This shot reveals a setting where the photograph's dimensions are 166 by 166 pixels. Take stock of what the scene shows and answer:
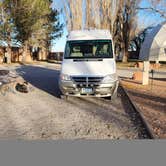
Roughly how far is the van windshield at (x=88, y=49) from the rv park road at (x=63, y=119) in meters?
1.70

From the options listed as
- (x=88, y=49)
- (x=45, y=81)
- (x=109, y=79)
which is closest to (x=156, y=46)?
(x=45, y=81)

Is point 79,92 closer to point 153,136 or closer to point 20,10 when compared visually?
point 153,136

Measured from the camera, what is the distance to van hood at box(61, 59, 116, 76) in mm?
11836

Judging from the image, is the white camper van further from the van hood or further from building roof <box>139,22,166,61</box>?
building roof <box>139,22,166,61</box>

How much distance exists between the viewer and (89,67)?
12.1m

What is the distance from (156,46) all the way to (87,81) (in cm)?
4253

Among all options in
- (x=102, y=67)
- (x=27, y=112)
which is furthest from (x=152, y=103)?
(x=27, y=112)

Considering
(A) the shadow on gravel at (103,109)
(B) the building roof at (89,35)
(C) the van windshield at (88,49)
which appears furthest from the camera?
(B) the building roof at (89,35)

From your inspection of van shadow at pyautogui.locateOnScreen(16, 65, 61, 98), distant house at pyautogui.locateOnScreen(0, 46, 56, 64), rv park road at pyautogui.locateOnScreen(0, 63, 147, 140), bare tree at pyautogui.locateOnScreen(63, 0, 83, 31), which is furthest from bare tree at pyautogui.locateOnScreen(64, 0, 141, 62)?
rv park road at pyautogui.locateOnScreen(0, 63, 147, 140)

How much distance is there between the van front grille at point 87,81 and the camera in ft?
38.2

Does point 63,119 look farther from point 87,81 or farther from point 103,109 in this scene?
point 87,81

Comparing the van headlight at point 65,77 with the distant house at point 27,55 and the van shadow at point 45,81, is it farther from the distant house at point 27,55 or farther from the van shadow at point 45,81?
the distant house at point 27,55

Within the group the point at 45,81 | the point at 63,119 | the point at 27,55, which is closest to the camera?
the point at 63,119

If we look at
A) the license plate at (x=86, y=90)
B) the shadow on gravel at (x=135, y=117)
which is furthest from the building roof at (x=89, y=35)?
the license plate at (x=86, y=90)
